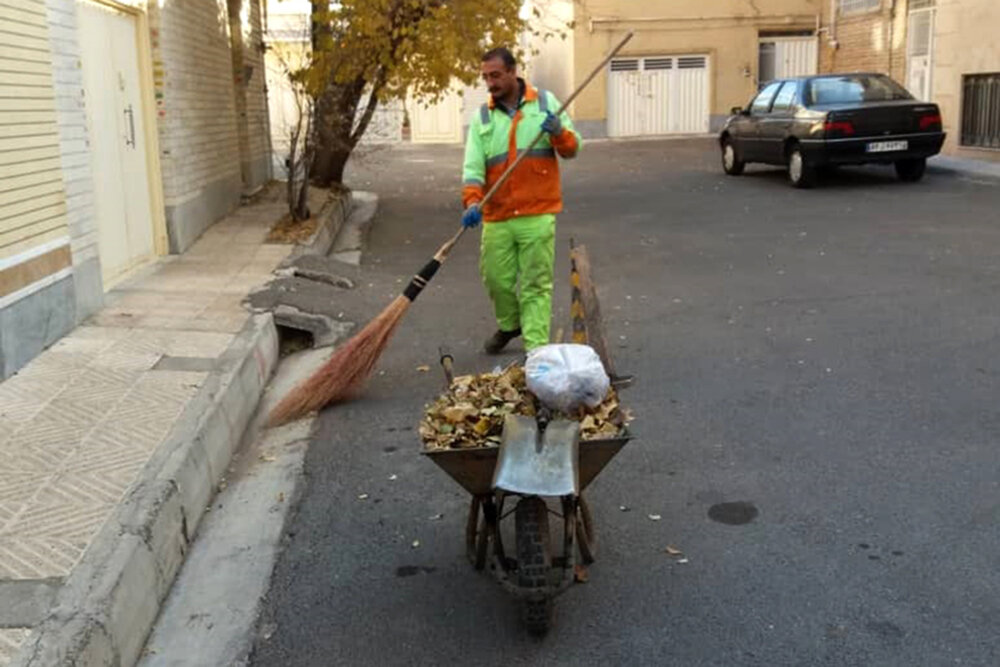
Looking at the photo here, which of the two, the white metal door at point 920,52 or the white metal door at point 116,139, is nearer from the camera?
the white metal door at point 116,139

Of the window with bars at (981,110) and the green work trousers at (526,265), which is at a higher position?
the window with bars at (981,110)

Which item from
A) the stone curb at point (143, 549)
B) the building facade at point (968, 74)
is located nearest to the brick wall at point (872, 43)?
the building facade at point (968, 74)

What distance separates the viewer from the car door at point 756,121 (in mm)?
17861

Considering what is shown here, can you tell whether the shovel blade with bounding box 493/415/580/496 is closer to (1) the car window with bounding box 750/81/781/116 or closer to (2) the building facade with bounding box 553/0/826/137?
(1) the car window with bounding box 750/81/781/116

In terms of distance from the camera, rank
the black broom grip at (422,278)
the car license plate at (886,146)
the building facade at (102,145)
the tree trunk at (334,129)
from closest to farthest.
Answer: the black broom grip at (422,278), the building facade at (102,145), the tree trunk at (334,129), the car license plate at (886,146)

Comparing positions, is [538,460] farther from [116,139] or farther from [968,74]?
[968,74]

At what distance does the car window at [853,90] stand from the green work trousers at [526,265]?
11.2 metres

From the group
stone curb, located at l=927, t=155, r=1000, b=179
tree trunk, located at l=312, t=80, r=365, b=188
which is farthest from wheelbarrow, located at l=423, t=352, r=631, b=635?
stone curb, located at l=927, t=155, r=1000, b=179

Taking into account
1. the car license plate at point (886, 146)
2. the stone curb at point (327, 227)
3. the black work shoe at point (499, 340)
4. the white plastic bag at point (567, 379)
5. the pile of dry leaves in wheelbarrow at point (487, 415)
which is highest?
the car license plate at point (886, 146)

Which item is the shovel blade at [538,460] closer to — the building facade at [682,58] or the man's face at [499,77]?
the man's face at [499,77]

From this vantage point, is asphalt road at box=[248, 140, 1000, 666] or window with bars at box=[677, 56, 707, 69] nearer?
asphalt road at box=[248, 140, 1000, 666]

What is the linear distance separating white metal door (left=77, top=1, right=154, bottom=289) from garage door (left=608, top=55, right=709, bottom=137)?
23.5 metres

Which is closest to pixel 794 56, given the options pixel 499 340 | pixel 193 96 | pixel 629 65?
pixel 629 65

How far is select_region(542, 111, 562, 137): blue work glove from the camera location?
590 centimetres
